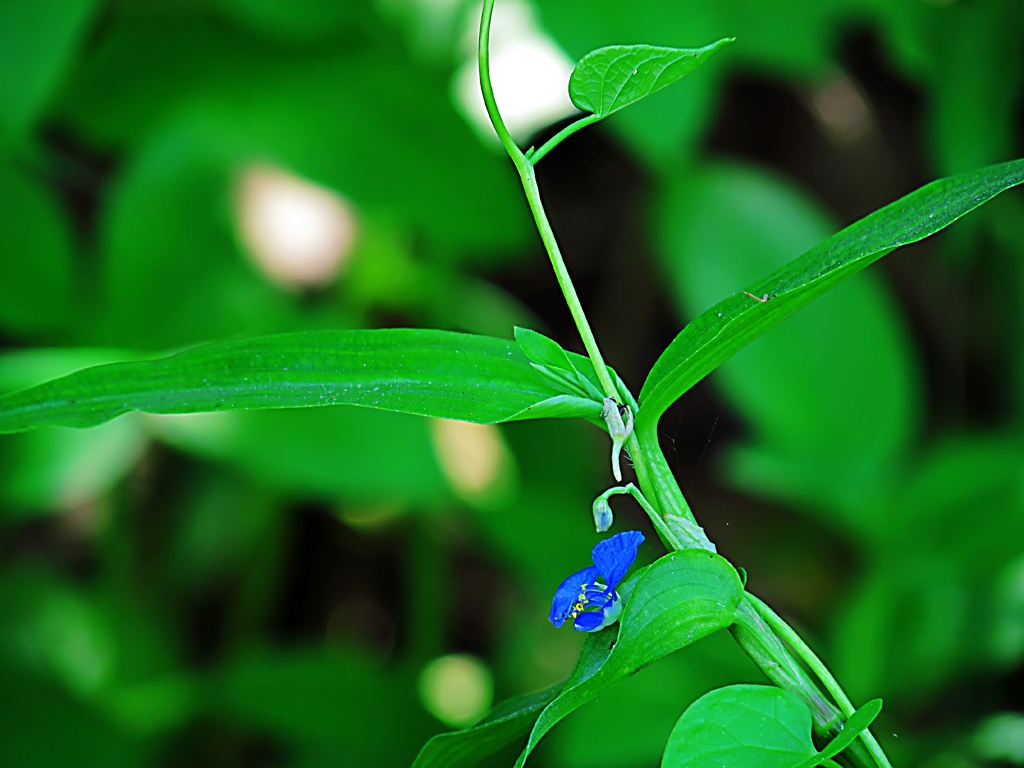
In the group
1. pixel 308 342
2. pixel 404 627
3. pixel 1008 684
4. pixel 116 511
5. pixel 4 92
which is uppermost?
pixel 4 92

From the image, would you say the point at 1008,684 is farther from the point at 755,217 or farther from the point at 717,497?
the point at 755,217

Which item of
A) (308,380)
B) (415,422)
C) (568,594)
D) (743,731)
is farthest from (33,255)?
(743,731)

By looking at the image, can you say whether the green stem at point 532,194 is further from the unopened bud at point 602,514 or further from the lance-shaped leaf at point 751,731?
the lance-shaped leaf at point 751,731

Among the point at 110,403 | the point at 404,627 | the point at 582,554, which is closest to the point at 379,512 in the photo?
the point at 404,627

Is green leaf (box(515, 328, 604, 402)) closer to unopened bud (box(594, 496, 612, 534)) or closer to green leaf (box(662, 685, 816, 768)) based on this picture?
unopened bud (box(594, 496, 612, 534))

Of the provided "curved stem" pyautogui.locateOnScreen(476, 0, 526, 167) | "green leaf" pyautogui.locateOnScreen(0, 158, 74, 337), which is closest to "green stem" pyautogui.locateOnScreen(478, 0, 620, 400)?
"curved stem" pyautogui.locateOnScreen(476, 0, 526, 167)

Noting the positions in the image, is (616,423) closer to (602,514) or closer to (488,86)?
(602,514)
